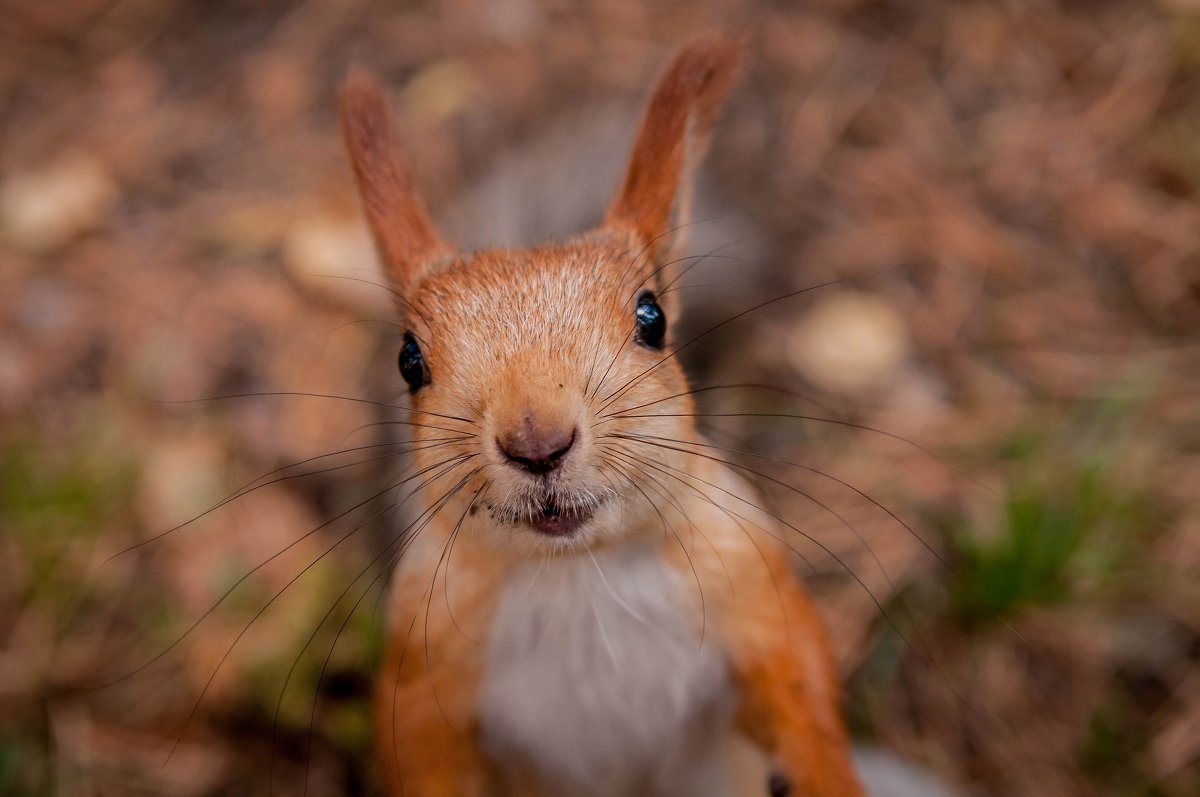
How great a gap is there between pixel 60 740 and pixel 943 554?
1579mm

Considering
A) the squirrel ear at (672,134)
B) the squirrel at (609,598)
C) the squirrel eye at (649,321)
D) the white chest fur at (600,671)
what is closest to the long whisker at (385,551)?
the squirrel at (609,598)

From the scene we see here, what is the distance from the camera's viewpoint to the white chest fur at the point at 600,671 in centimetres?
126

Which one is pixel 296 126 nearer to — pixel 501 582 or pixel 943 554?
pixel 501 582

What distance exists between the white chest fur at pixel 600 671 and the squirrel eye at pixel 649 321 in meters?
0.26

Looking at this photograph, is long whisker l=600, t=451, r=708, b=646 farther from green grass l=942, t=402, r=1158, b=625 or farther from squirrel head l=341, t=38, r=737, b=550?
green grass l=942, t=402, r=1158, b=625

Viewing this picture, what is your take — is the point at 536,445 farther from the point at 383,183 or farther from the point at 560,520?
the point at 383,183

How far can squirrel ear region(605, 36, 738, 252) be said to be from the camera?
1.27 m

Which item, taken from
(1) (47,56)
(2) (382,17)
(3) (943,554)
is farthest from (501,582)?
(1) (47,56)

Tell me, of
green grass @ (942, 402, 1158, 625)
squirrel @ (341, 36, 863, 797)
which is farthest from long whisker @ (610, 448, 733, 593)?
green grass @ (942, 402, 1158, 625)

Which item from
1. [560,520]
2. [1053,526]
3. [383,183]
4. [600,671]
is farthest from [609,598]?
[1053,526]

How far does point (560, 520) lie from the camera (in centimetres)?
106

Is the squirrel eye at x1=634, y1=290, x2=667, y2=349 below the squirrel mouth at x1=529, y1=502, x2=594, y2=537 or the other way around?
the other way around

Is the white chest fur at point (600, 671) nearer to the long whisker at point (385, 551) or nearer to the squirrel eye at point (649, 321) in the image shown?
the long whisker at point (385, 551)

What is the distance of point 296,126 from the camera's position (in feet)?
7.84
